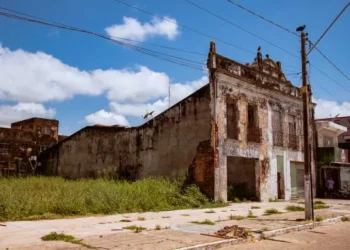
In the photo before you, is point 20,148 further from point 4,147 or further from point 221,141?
point 221,141

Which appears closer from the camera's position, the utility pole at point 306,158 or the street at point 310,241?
the street at point 310,241

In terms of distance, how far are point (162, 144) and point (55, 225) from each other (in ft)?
34.5

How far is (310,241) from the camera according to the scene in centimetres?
834

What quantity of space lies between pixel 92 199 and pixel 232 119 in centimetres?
956

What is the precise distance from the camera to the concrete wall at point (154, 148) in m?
17.7

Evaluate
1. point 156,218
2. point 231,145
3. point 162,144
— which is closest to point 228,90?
point 231,145

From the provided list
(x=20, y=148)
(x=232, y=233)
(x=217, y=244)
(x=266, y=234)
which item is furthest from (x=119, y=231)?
(x=20, y=148)

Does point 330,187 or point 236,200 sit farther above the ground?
point 330,187

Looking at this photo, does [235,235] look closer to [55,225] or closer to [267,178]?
[55,225]

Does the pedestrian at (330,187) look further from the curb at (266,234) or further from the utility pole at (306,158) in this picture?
the utility pole at (306,158)

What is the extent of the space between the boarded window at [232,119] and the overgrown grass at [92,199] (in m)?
4.18

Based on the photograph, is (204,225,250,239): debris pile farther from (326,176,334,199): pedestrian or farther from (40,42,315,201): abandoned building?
(326,176,334,199): pedestrian

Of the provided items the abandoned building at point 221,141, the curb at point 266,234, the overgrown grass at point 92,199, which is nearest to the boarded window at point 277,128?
the abandoned building at point 221,141

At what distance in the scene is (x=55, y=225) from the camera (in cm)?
925
